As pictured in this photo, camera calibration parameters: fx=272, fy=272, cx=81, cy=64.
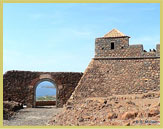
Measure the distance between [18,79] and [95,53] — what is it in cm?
766

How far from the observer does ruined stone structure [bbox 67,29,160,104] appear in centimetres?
1530

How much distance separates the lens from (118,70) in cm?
1617

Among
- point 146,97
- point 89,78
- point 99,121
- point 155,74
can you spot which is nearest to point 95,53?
point 89,78

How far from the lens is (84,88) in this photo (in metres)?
16.0

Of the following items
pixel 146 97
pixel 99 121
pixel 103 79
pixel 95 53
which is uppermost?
pixel 95 53

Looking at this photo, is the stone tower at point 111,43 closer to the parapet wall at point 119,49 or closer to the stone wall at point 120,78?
the parapet wall at point 119,49

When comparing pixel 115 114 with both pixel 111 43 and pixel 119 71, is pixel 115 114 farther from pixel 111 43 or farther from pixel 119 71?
pixel 111 43

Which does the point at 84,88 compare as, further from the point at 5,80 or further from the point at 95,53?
the point at 5,80

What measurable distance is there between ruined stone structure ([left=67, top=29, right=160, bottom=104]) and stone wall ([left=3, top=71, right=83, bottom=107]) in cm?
554

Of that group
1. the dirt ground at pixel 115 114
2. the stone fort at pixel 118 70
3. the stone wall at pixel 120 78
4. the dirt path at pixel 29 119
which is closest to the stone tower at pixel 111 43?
the stone fort at pixel 118 70

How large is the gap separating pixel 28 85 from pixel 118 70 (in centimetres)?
848

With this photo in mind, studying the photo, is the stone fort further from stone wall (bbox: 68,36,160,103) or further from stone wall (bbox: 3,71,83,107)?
stone wall (bbox: 3,71,83,107)

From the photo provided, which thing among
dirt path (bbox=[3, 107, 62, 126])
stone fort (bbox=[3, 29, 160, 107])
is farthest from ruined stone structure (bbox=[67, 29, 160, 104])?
dirt path (bbox=[3, 107, 62, 126])

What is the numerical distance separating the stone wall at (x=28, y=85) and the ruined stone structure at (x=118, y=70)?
18.2 feet
